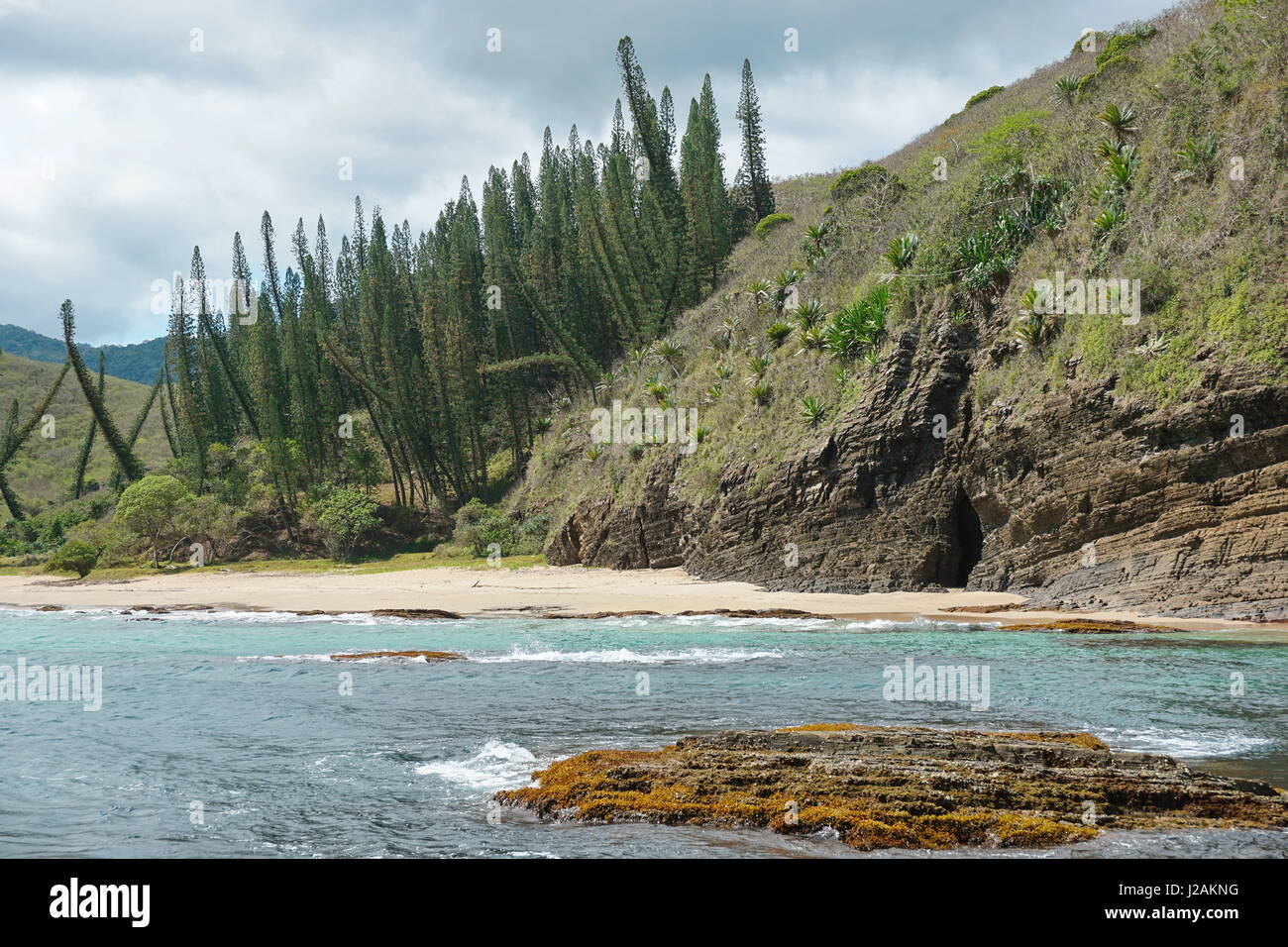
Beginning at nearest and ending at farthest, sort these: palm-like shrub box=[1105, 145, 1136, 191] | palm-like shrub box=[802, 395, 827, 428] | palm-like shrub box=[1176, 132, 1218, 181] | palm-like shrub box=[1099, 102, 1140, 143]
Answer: palm-like shrub box=[1176, 132, 1218, 181] → palm-like shrub box=[1105, 145, 1136, 191] → palm-like shrub box=[1099, 102, 1140, 143] → palm-like shrub box=[802, 395, 827, 428]

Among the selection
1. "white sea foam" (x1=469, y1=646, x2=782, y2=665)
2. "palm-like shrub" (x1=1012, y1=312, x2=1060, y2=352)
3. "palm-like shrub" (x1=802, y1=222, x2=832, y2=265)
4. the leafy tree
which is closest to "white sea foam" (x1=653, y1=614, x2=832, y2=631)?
"white sea foam" (x1=469, y1=646, x2=782, y2=665)

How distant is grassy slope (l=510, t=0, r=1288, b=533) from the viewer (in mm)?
19750

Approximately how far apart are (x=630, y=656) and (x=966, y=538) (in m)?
12.6

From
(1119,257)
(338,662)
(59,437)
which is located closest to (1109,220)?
(1119,257)

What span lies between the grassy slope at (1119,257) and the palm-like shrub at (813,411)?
304 millimetres

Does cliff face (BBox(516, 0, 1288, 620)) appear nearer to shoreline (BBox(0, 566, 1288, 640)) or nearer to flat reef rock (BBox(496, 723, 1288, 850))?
shoreline (BBox(0, 566, 1288, 640))

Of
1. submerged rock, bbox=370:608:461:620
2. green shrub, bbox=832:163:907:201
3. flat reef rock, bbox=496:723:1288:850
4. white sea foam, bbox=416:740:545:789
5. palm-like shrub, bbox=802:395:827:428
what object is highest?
green shrub, bbox=832:163:907:201

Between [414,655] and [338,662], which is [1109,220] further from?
[338,662]

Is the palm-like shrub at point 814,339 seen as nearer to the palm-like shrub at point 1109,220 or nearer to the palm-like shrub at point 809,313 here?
the palm-like shrub at point 809,313

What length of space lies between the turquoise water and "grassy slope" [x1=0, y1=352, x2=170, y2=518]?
64.4 metres

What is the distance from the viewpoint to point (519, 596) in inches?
1179
